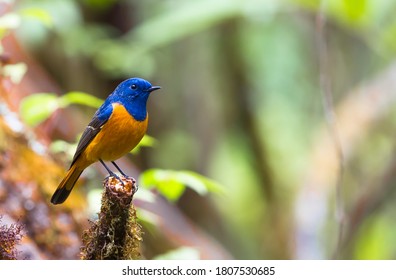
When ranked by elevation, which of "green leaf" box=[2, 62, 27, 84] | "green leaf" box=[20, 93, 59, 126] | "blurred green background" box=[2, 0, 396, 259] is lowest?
"green leaf" box=[20, 93, 59, 126]

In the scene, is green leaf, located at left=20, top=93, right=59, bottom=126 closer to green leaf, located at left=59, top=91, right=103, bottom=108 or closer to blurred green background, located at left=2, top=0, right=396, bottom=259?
green leaf, located at left=59, top=91, right=103, bottom=108

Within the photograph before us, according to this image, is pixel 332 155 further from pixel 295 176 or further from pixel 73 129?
pixel 73 129

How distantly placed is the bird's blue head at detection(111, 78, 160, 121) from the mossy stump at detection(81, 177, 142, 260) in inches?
12.4

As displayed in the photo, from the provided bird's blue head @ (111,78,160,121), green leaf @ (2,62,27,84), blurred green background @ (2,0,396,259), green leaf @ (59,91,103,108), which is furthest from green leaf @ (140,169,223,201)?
blurred green background @ (2,0,396,259)

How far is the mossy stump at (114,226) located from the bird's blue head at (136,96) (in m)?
0.32

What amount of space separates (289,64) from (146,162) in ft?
7.61

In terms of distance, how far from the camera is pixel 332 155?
5.41m

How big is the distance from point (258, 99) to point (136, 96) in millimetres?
4223

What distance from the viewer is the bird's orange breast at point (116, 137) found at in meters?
2.34

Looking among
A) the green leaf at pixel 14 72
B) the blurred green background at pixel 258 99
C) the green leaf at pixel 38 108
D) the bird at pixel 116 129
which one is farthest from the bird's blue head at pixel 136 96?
the blurred green background at pixel 258 99

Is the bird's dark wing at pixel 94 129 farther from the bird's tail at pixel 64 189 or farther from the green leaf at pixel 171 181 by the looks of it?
the green leaf at pixel 171 181

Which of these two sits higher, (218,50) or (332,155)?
(218,50)

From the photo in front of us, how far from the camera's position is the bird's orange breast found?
234 cm
